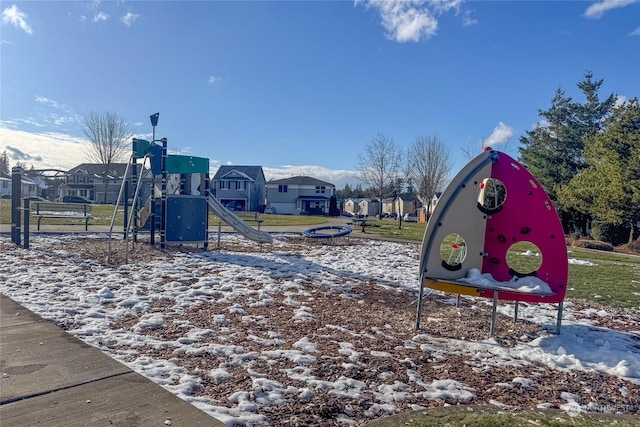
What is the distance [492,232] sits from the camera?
591 cm

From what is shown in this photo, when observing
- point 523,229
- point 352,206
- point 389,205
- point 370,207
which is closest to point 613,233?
point 523,229

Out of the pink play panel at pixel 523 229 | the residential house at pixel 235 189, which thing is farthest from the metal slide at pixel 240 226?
the residential house at pixel 235 189

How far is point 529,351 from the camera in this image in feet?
16.2

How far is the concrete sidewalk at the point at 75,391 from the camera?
2.98m

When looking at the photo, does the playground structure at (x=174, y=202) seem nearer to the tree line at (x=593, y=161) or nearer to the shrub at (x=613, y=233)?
the tree line at (x=593, y=161)

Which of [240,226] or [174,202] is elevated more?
[174,202]

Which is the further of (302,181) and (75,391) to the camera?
(302,181)

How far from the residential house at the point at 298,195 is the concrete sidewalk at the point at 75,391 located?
6565 centimetres

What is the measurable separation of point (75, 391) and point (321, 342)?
248cm

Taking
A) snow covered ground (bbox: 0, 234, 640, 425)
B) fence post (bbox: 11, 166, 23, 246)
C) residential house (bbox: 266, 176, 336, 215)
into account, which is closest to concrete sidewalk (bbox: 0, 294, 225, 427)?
snow covered ground (bbox: 0, 234, 640, 425)

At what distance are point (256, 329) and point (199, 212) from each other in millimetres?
8622

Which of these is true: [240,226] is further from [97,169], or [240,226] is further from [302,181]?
[97,169]

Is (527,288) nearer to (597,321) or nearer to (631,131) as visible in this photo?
(597,321)

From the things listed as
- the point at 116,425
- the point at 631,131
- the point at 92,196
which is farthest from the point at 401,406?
the point at 92,196
